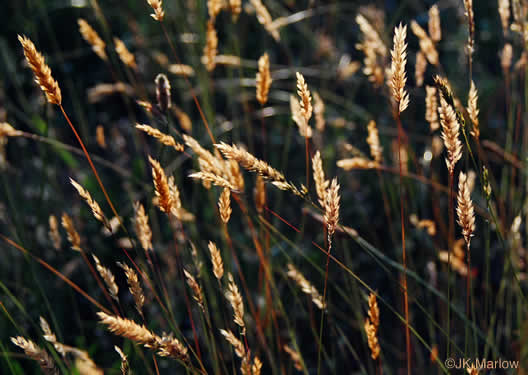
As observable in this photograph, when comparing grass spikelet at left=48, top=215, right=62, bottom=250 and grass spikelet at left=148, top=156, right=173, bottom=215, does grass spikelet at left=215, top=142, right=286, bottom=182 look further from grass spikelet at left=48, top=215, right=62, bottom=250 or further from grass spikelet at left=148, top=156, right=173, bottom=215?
grass spikelet at left=48, top=215, right=62, bottom=250

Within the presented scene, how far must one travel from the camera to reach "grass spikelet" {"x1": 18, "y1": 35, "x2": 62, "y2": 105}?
800 mm

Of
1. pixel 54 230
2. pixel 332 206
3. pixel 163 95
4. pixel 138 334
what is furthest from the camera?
pixel 54 230

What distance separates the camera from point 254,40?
3.07m

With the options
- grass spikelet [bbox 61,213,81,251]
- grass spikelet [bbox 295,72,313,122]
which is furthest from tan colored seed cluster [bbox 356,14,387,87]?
grass spikelet [bbox 61,213,81,251]

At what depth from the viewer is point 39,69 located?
32.8 inches

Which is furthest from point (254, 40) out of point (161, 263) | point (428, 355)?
point (428, 355)

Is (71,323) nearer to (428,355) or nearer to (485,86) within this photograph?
(428,355)

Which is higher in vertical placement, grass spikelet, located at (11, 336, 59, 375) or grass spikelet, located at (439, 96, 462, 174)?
grass spikelet, located at (439, 96, 462, 174)

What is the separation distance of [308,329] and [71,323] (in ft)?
2.94

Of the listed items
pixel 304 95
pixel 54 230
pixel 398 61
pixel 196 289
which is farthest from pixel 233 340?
pixel 54 230

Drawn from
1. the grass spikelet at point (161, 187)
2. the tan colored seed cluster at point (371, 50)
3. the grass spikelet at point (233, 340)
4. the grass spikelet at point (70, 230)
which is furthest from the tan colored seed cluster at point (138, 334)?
the tan colored seed cluster at point (371, 50)

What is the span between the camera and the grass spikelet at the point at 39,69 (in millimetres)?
800

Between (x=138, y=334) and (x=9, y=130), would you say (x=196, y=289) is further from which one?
(x=9, y=130)

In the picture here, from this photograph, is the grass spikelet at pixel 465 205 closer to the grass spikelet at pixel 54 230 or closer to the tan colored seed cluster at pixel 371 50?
the tan colored seed cluster at pixel 371 50
